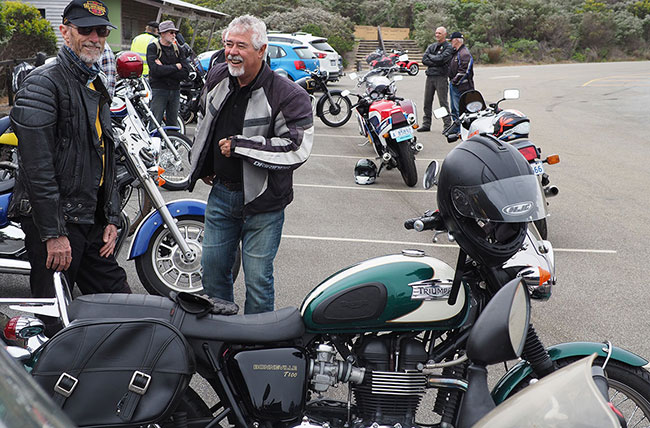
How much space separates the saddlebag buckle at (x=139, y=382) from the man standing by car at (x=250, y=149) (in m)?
1.28

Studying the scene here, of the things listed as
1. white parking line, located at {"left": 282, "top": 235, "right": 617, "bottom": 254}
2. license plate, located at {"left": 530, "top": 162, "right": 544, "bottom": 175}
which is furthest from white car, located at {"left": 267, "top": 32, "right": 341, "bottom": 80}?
license plate, located at {"left": 530, "top": 162, "right": 544, "bottom": 175}

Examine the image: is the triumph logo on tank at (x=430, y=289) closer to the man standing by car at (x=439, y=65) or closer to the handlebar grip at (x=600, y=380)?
the handlebar grip at (x=600, y=380)

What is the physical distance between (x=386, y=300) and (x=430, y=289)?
19 centimetres

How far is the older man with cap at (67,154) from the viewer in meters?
3.23

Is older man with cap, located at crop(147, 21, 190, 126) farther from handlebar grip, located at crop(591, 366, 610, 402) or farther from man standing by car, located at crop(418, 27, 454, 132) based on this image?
handlebar grip, located at crop(591, 366, 610, 402)

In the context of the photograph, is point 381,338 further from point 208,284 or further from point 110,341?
point 208,284

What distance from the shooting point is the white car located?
21.8 meters

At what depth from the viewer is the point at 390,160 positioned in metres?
9.63

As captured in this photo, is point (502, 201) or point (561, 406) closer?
point (561, 406)

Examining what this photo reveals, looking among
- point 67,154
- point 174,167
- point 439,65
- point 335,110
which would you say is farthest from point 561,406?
point 335,110

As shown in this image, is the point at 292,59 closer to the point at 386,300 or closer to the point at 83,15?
the point at 83,15

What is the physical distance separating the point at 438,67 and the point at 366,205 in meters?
6.12

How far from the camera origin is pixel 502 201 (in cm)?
262

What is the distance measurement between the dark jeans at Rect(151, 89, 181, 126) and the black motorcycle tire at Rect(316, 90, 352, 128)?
4.83 metres
